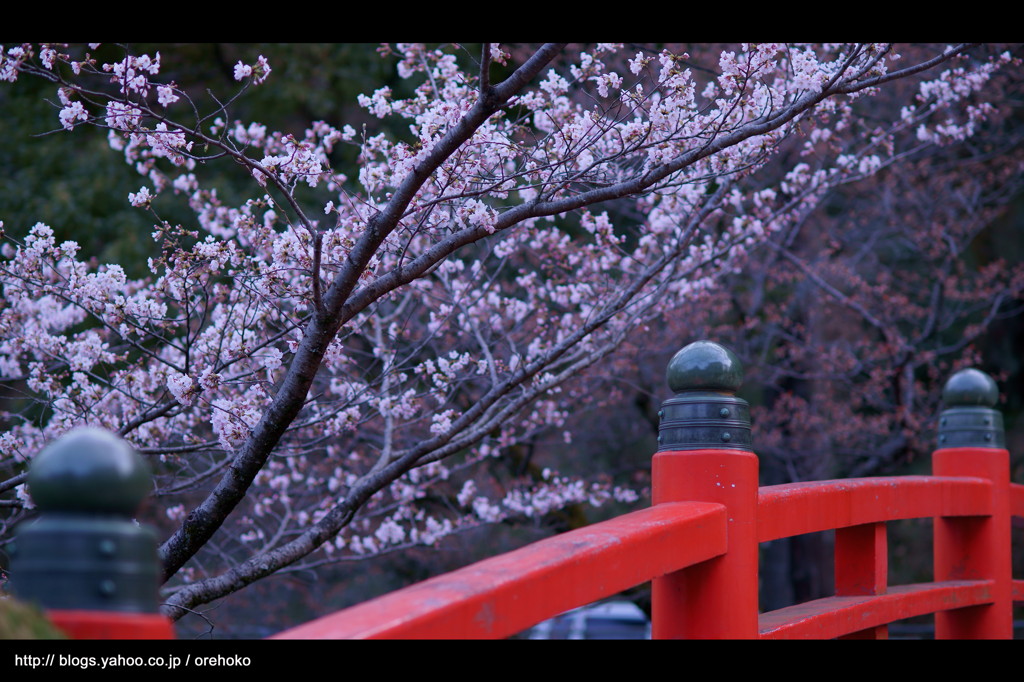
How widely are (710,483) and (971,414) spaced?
2.13 m

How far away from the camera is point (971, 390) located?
3.91m

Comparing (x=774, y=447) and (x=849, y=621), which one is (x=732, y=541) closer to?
(x=849, y=621)

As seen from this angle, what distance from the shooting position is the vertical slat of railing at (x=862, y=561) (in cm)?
301

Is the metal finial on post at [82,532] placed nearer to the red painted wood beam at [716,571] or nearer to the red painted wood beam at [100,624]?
the red painted wood beam at [100,624]

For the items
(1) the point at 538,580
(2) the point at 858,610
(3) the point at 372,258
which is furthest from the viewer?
(3) the point at 372,258

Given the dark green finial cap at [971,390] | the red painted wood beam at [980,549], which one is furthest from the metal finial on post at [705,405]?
the dark green finial cap at [971,390]

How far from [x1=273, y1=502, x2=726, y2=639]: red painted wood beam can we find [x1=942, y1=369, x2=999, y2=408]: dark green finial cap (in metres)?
2.11

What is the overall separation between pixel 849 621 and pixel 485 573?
1.48 m

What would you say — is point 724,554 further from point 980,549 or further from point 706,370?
point 980,549

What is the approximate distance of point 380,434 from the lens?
25.0 feet

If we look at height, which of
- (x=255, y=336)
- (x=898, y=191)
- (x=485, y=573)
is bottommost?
(x=485, y=573)

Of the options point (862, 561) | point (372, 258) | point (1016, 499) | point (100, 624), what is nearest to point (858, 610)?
point (862, 561)

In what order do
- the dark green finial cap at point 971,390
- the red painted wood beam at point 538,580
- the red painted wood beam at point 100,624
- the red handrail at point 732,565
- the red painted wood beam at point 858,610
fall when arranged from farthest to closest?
the dark green finial cap at point 971,390 → the red painted wood beam at point 858,610 → the red handrail at point 732,565 → the red painted wood beam at point 538,580 → the red painted wood beam at point 100,624

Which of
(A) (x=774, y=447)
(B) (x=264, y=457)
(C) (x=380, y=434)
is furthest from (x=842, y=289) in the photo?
(B) (x=264, y=457)
